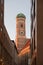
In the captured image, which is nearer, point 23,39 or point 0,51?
point 0,51

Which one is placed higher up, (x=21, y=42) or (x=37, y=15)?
(x=37, y=15)

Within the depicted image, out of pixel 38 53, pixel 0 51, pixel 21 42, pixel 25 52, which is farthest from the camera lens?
pixel 21 42

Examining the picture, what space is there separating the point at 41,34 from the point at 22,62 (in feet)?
282

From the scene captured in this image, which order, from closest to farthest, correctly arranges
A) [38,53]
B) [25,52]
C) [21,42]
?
[38,53] < [25,52] < [21,42]

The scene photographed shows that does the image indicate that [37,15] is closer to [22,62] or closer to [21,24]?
[22,62]

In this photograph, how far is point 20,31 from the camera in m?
158

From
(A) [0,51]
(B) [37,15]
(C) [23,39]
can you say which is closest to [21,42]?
(C) [23,39]

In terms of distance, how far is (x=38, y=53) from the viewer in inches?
1304

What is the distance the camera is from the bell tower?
6048 inches

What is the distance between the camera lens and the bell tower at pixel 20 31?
504 ft

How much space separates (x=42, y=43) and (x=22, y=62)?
86180 mm

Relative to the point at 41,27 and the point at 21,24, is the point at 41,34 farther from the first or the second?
the point at 21,24

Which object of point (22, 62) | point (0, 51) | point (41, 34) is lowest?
point (22, 62)

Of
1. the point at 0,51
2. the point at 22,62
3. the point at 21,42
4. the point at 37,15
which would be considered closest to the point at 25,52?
the point at 22,62
